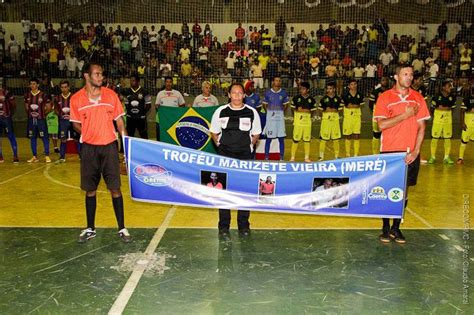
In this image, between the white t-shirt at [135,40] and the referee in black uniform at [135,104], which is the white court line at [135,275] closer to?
the referee in black uniform at [135,104]

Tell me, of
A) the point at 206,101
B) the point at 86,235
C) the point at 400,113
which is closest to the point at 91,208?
the point at 86,235

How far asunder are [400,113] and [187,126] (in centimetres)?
671

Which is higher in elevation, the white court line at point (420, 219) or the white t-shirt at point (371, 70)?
the white t-shirt at point (371, 70)

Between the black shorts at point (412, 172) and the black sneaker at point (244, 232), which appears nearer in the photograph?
the black shorts at point (412, 172)

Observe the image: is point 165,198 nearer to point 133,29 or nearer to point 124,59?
point 124,59

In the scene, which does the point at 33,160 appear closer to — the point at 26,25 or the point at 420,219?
the point at 420,219

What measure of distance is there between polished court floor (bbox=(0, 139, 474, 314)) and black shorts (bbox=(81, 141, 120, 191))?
84 cm

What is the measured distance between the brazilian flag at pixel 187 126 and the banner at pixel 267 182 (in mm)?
5109

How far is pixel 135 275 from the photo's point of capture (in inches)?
227

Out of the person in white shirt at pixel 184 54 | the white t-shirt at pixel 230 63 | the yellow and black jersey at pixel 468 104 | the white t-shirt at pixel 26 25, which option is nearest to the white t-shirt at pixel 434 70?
the white t-shirt at pixel 230 63

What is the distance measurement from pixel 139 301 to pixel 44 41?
21670 millimetres

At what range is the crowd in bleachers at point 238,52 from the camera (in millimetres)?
21969

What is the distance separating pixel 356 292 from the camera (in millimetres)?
5387

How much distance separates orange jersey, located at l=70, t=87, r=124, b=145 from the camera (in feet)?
21.7
